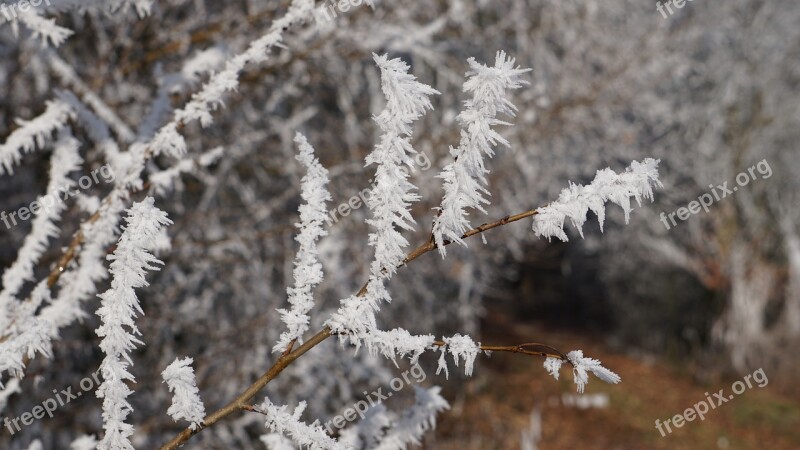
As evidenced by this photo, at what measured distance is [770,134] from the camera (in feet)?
33.9

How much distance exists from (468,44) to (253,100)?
209 centimetres

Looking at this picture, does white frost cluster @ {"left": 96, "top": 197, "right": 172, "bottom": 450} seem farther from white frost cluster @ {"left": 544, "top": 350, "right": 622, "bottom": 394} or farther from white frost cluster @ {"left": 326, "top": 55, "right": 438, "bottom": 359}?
white frost cluster @ {"left": 544, "top": 350, "right": 622, "bottom": 394}

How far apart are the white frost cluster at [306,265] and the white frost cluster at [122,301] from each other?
205mm

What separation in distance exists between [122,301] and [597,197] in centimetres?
68

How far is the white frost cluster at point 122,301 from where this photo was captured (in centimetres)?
94

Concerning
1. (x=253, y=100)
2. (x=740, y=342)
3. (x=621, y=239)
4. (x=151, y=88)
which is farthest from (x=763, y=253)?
(x=151, y=88)

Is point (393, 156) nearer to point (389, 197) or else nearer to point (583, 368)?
point (389, 197)

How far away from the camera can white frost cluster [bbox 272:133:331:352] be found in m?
1.03

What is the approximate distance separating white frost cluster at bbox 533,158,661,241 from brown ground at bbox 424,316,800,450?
4829mm

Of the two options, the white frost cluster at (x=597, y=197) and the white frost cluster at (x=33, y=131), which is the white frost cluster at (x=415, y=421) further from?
the white frost cluster at (x=33, y=131)

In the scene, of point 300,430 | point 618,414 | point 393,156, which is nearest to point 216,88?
point 393,156

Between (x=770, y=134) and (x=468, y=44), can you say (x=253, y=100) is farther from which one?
(x=770, y=134)

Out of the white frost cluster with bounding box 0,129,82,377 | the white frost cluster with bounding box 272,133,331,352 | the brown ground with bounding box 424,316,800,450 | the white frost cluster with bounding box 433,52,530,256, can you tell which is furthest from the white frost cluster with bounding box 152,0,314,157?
the brown ground with bounding box 424,316,800,450

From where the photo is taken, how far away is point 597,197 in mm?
974
